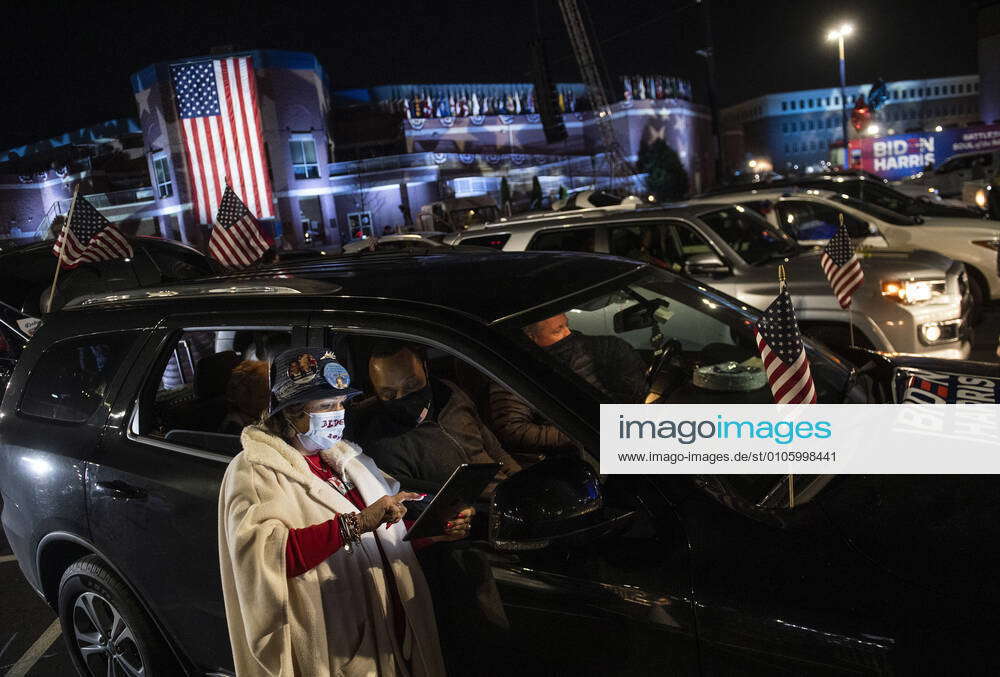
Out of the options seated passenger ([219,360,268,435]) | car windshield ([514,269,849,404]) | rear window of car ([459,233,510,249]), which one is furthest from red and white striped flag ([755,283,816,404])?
rear window of car ([459,233,510,249])

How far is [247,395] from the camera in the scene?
3260 millimetres

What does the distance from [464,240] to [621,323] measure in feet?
14.2

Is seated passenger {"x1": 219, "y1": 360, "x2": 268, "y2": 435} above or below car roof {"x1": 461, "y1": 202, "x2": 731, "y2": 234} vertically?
below

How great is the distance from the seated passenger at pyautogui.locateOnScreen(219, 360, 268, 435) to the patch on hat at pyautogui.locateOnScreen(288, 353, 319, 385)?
1023mm

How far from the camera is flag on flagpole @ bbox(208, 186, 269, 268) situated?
8.29 meters

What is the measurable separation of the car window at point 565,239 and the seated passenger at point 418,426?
435cm

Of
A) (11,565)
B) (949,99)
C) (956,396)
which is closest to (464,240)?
(11,565)

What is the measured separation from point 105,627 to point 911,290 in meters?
5.75

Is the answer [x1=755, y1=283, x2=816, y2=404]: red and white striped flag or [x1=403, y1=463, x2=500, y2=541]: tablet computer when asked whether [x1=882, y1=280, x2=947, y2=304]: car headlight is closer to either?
[x1=755, y1=283, x2=816, y2=404]: red and white striped flag

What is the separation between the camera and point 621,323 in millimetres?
3977

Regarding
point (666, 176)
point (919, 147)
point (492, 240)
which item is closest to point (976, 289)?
point (492, 240)

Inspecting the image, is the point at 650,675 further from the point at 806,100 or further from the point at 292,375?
the point at 806,100

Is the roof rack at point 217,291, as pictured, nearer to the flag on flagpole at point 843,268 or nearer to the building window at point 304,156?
the flag on flagpole at point 843,268

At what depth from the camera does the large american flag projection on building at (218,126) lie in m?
37.7
